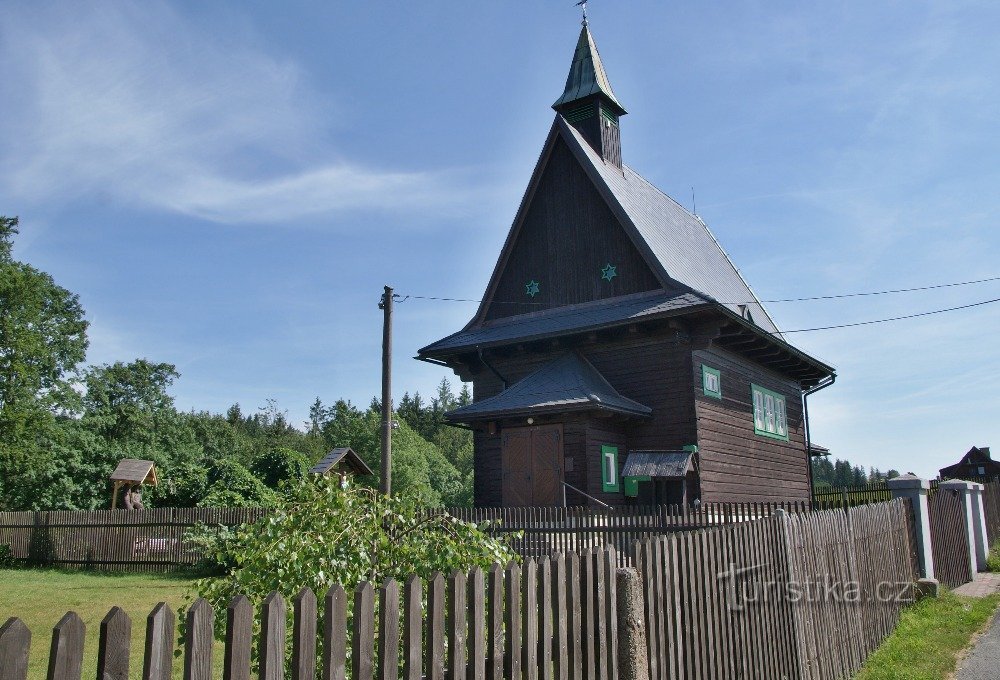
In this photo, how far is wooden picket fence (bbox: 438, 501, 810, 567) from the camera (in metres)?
13.8

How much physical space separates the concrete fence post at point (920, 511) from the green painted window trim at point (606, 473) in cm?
770

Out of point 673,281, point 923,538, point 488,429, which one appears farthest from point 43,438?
point 923,538

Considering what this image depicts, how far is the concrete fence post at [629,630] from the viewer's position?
446 cm

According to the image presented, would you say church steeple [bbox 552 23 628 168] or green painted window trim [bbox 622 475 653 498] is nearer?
green painted window trim [bbox 622 475 653 498]

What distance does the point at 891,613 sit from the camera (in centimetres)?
990

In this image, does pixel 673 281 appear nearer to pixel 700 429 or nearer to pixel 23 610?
pixel 700 429

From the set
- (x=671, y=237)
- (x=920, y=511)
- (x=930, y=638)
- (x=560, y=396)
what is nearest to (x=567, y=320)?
(x=560, y=396)

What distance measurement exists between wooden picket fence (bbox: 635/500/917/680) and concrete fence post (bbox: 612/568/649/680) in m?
0.20

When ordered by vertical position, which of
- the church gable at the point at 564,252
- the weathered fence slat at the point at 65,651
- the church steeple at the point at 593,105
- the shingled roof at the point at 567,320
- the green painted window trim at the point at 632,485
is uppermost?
the church steeple at the point at 593,105

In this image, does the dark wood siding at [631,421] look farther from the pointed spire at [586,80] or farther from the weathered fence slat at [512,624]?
the weathered fence slat at [512,624]

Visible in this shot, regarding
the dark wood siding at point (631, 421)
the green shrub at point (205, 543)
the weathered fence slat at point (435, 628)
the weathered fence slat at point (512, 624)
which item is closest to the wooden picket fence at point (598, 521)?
the dark wood siding at point (631, 421)

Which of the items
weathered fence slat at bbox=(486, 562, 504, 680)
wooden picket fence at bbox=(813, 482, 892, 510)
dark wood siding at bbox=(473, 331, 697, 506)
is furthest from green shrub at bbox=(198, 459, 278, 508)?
weathered fence slat at bbox=(486, 562, 504, 680)

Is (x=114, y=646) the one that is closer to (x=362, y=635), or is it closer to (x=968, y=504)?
(x=362, y=635)

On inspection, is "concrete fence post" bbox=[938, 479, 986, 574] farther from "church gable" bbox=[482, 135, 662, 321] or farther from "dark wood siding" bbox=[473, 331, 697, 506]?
"church gable" bbox=[482, 135, 662, 321]
